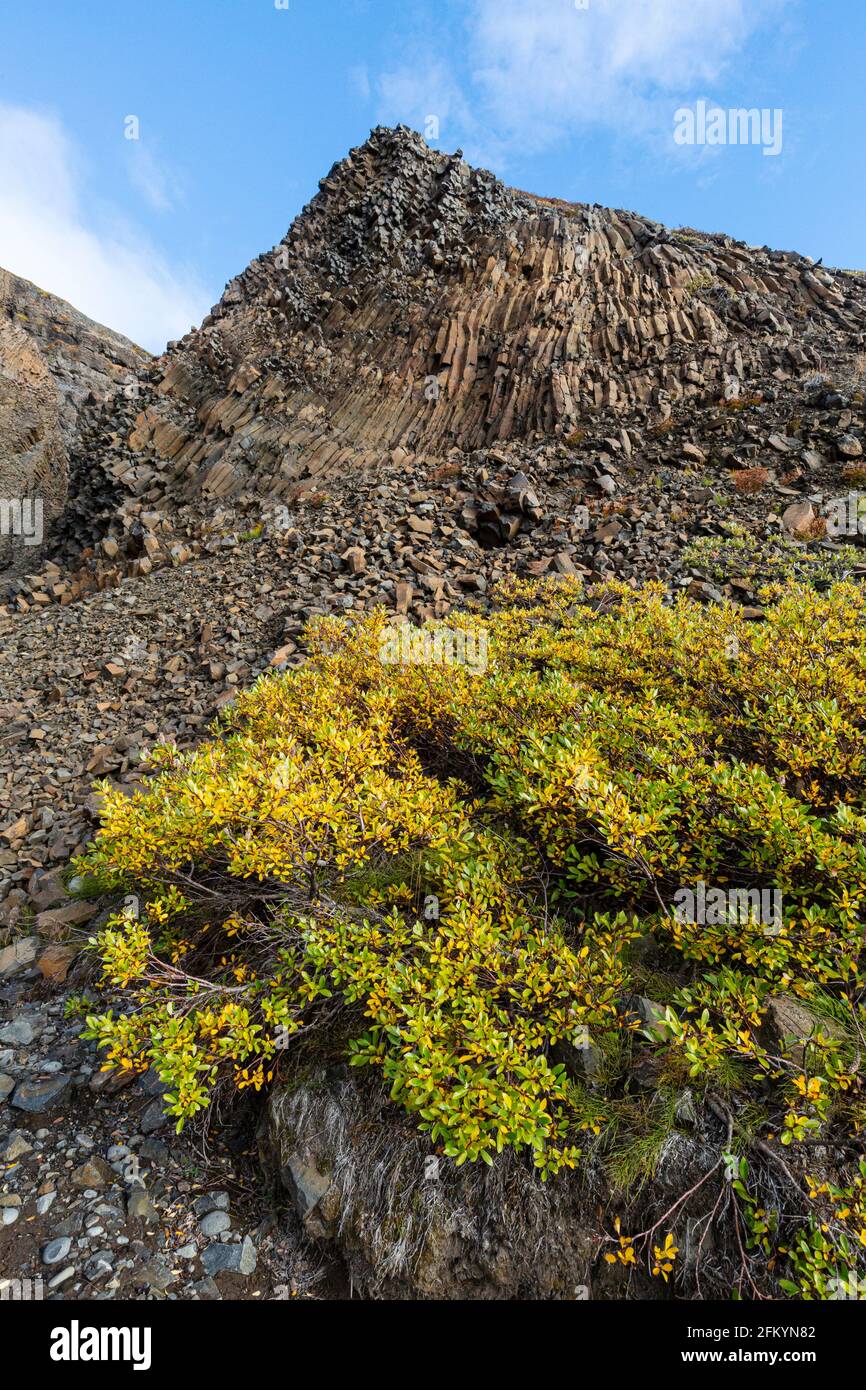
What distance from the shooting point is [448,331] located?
20.1 meters

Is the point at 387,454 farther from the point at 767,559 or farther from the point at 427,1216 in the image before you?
the point at 427,1216

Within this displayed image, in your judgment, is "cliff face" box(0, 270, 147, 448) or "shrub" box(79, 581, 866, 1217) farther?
"cliff face" box(0, 270, 147, 448)

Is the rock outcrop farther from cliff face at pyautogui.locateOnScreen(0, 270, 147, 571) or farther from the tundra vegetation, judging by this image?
the tundra vegetation

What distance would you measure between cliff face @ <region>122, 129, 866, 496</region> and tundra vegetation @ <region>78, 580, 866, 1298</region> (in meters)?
15.3

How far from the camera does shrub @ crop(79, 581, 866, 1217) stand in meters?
3.50

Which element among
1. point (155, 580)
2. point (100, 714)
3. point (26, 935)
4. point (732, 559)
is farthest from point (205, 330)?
point (26, 935)

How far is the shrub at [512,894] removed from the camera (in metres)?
3.50

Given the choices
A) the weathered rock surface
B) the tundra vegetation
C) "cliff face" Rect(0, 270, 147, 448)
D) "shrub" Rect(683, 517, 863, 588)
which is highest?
"cliff face" Rect(0, 270, 147, 448)

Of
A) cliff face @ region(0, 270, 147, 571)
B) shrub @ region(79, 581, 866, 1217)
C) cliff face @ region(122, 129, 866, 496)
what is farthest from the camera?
cliff face @ region(0, 270, 147, 571)

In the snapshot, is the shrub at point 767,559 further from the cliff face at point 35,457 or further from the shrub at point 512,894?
the cliff face at point 35,457

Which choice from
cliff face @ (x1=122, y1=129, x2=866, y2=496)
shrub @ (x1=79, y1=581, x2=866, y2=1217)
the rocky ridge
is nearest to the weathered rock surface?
shrub @ (x1=79, y1=581, x2=866, y2=1217)

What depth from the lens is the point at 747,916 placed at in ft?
12.8

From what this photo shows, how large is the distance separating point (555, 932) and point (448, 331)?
70.4 ft
